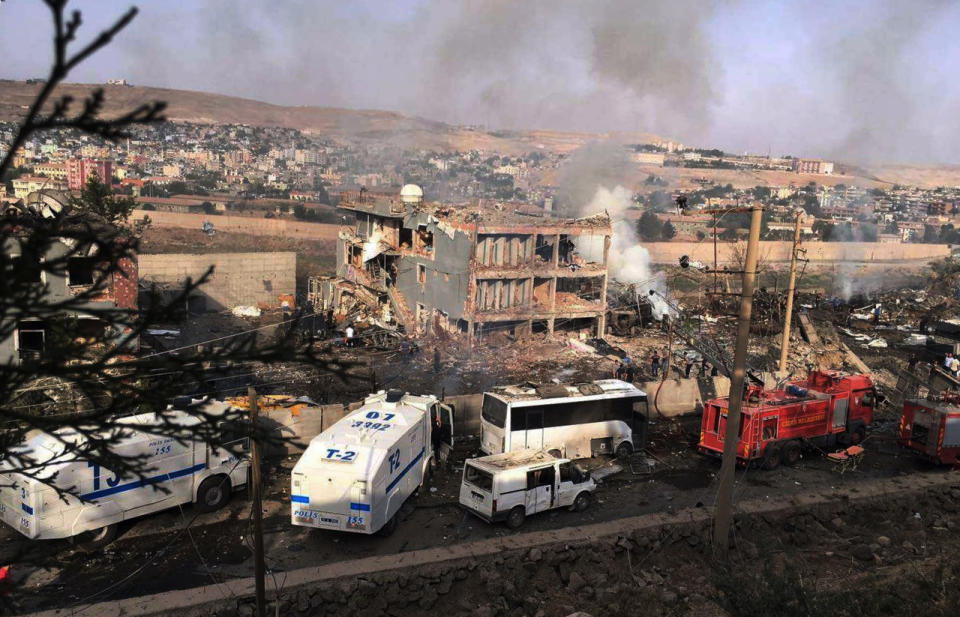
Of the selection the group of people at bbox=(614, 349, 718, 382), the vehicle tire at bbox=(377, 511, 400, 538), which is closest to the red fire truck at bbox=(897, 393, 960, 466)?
the group of people at bbox=(614, 349, 718, 382)

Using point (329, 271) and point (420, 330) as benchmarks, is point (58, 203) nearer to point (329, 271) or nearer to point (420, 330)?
point (420, 330)

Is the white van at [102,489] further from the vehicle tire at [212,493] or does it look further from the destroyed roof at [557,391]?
the destroyed roof at [557,391]

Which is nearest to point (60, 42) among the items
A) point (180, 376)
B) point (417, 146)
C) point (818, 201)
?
point (180, 376)

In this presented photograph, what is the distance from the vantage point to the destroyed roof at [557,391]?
47.1 feet

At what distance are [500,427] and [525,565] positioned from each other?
155 inches

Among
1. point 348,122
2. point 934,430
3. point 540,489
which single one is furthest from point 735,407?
point 348,122

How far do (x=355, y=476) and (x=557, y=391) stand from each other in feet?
18.5

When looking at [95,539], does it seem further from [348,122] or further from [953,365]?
[348,122]

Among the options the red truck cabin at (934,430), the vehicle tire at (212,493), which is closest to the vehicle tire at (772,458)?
the red truck cabin at (934,430)

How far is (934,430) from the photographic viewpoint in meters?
15.0

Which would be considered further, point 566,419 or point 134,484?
point 566,419

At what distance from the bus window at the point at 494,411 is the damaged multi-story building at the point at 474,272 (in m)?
10.4

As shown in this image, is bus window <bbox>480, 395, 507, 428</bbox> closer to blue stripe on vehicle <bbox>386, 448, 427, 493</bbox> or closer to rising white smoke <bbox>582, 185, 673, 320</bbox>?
blue stripe on vehicle <bbox>386, 448, 427, 493</bbox>

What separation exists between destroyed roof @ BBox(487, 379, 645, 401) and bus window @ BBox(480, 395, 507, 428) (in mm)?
137
